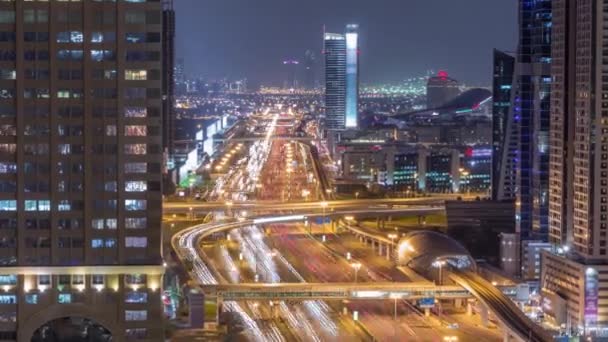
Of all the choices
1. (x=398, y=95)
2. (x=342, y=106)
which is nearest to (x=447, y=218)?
(x=342, y=106)

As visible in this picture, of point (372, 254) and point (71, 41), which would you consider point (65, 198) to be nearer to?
point (71, 41)

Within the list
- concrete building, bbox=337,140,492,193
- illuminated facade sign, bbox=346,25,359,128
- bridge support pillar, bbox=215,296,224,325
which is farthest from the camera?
illuminated facade sign, bbox=346,25,359,128

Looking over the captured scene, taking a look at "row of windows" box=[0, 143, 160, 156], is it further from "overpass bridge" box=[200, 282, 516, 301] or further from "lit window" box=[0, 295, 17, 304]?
"overpass bridge" box=[200, 282, 516, 301]

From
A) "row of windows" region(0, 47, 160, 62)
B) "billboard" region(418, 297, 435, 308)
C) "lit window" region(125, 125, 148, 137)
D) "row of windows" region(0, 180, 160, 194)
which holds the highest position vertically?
"row of windows" region(0, 47, 160, 62)

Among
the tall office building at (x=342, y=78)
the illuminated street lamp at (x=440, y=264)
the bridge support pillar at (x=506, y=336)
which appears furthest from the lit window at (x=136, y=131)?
the tall office building at (x=342, y=78)

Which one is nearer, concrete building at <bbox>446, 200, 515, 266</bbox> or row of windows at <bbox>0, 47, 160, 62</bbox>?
row of windows at <bbox>0, 47, 160, 62</bbox>

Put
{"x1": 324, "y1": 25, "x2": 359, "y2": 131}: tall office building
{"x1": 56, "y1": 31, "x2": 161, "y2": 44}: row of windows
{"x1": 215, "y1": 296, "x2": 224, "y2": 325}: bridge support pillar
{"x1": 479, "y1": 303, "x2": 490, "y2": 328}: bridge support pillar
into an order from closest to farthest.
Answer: {"x1": 56, "y1": 31, "x2": 161, "y2": 44}: row of windows → {"x1": 215, "y1": 296, "x2": 224, "y2": 325}: bridge support pillar → {"x1": 479, "y1": 303, "x2": 490, "y2": 328}: bridge support pillar → {"x1": 324, "y1": 25, "x2": 359, "y2": 131}: tall office building

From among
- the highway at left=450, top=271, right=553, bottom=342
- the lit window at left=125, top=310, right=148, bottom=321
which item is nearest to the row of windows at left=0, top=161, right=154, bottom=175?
the lit window at left=125, top=310, right=148, bottom=321
